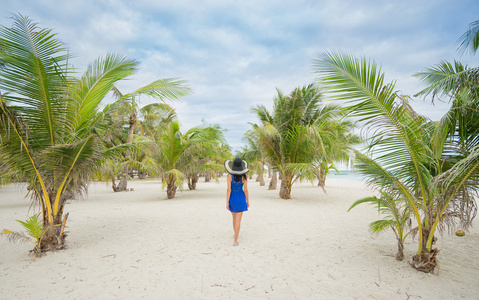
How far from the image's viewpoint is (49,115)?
11.9 feet

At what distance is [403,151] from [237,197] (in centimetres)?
278

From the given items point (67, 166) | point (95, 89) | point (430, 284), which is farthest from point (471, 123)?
point (67, 166)

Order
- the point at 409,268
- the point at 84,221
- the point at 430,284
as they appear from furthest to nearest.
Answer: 1. the point at 84,221
2. the point at 409,268
3. the point at 430,284

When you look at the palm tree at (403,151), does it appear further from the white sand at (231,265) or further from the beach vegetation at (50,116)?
the beach vegetation at (50,116)

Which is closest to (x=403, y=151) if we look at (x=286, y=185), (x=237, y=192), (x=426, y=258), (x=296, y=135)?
(x=426, y=258)

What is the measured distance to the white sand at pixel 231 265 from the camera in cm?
268

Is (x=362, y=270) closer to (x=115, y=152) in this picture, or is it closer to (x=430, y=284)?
(x=430, y=284)

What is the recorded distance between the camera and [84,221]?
20.4ft

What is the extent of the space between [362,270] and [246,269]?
1658 mm

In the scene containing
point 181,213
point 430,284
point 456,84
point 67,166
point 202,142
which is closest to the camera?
point 430,284

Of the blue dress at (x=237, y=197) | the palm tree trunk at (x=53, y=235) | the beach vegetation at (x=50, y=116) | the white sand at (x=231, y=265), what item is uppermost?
the beach vegetation at (x=50, y=116)

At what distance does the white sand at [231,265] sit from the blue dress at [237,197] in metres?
0.69

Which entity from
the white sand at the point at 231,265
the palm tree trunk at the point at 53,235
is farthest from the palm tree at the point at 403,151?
the palm tree trunk at the point at 53,235

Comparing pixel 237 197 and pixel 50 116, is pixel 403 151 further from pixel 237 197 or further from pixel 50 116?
pixel 50 116
